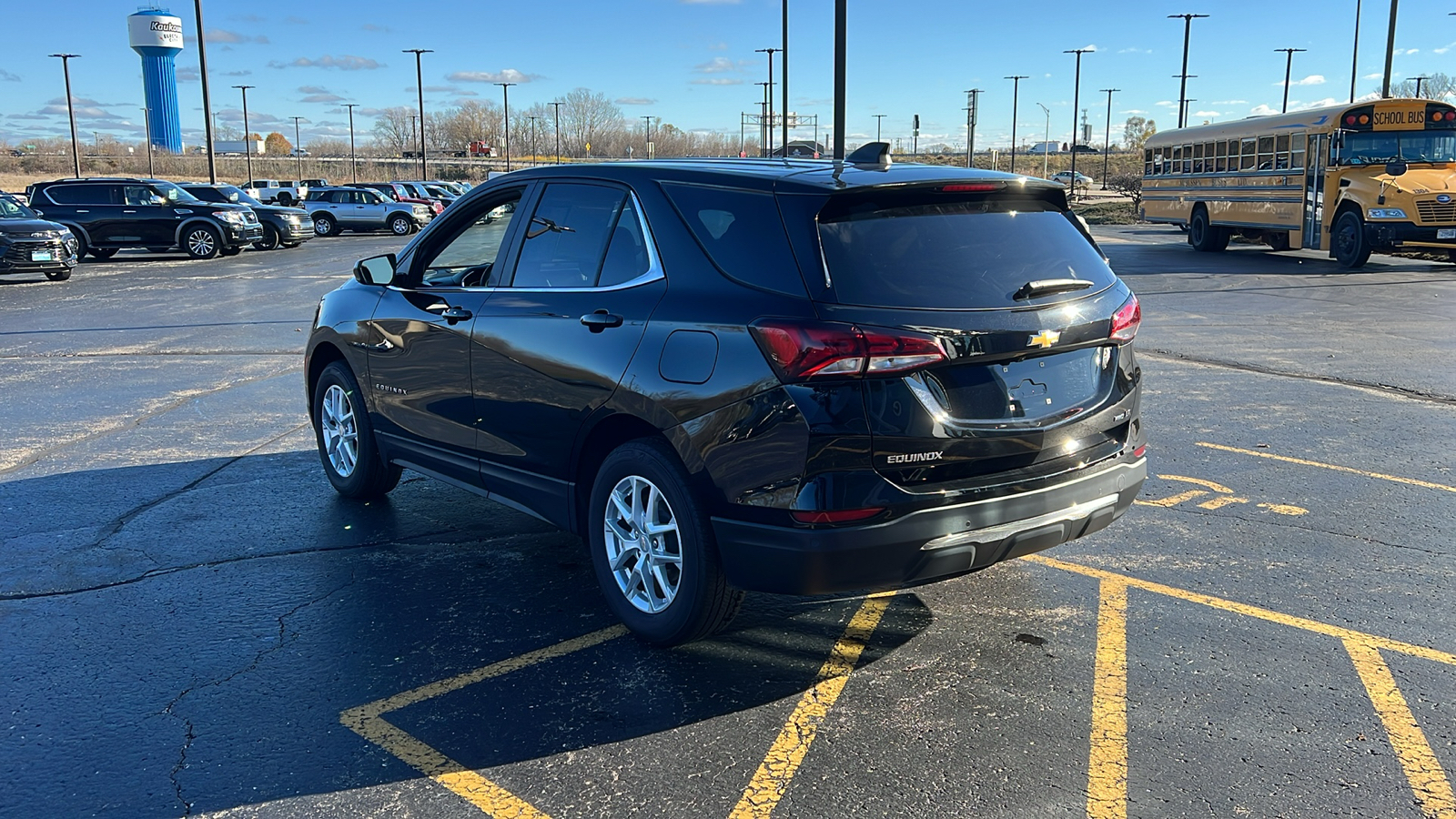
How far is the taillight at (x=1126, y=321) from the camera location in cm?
418

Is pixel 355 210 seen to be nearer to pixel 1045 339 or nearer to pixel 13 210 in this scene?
pixel 13 210

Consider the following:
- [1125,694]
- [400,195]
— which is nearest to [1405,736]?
[1125,694]

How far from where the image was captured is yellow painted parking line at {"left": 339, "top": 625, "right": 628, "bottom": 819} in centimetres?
316

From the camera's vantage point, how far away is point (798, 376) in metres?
3.52

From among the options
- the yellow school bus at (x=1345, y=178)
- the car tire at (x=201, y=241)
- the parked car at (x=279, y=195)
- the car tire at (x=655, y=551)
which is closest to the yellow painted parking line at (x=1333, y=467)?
the car tire at (x=655, y=551)

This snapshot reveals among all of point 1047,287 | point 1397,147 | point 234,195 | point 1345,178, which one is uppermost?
point 1397,147

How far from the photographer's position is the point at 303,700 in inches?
149

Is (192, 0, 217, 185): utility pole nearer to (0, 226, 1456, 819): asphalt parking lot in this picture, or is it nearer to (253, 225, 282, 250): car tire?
(253, 225, 282, 250): car tire

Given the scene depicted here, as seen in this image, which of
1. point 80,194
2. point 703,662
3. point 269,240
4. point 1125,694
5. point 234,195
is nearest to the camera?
point 1125,694

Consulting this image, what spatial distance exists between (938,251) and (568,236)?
5.18 feet

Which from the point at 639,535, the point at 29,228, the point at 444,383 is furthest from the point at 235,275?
the point at 639,535

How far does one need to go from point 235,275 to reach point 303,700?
67.5 feet

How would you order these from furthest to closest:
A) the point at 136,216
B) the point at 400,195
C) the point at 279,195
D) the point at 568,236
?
the point at 279,195
the point at 400,195
the point at 136,216
the point at 568,236

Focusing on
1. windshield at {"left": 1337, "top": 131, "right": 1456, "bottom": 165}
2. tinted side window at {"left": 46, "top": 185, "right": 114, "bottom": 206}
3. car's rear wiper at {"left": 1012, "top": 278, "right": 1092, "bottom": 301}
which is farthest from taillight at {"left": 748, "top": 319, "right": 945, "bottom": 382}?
tinted side window at {"left": 46, "top": 185, "right": 114, "bottom": 206}
